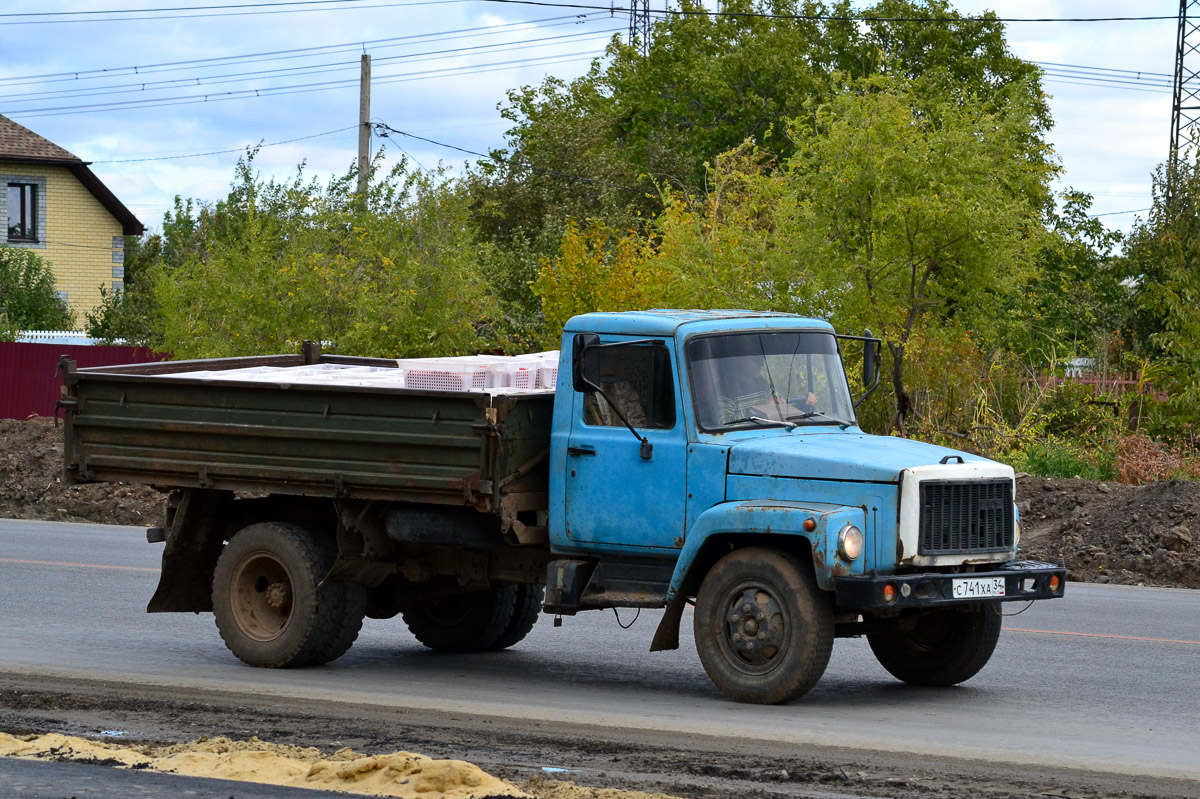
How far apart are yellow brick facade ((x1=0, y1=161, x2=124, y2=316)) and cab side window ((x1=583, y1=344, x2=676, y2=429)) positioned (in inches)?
1855

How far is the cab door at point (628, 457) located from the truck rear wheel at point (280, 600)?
170 centimetres

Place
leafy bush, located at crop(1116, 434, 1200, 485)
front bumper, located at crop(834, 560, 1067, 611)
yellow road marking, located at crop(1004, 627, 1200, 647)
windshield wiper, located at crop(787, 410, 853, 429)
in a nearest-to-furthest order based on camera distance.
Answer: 1. front bumper, located at crop(834, 560, 1067, 611)
2. windshield wiper, located at crop(787, 410, 853, 429)
3. yellow road marking, located at crop(1004, 627, 1200, 647)
4. leafy bush, located at crop(1116, 434, 1200, 485)

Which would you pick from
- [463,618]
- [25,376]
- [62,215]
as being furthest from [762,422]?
[62,215]

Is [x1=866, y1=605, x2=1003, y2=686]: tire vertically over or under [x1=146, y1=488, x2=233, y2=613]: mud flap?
under

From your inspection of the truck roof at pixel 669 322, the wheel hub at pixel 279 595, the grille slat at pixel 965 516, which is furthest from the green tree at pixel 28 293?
the grille slat at pixel 965 516

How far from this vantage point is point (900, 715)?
28.8 ft

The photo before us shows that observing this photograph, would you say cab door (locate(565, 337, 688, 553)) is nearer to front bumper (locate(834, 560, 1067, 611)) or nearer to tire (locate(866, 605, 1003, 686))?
front bumper (locate(834, 560, 1067, 611))

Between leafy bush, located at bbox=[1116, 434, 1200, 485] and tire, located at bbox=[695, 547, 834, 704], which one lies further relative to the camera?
leafy bush, located at bbox=[1116, 434, 1200, 485]

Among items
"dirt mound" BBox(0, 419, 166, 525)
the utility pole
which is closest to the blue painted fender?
"dirt mound" BBox(0, 419, 166, 525)

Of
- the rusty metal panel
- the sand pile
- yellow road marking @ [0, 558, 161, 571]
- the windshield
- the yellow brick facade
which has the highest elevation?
the yellow brick facade

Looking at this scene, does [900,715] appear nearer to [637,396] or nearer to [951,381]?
[637,396]

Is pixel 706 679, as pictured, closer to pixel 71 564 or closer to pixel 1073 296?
pixel 71 564

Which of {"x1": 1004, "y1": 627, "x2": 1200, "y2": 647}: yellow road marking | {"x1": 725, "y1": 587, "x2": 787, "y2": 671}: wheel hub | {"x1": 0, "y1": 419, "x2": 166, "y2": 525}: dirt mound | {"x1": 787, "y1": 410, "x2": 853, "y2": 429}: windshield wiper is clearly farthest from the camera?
{"x1": 0, "y1": 419, "x2": 166, "y2": 525}: dirt mound

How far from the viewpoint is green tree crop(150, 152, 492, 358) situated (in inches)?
998
